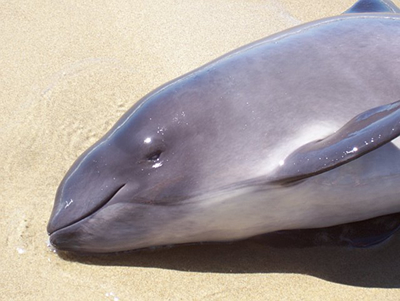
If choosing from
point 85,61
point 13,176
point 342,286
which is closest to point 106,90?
point 85,61

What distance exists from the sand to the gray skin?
0.57 feet

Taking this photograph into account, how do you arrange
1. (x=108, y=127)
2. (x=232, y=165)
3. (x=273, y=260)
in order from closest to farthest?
(x=232, y=165), (x=273, y=260), (x=108, y=127)

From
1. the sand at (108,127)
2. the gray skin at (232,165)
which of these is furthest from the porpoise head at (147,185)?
the sand at (108,127)

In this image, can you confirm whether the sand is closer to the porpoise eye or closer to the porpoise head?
the porpoise head

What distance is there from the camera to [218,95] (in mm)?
4301

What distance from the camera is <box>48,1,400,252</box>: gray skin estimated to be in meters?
4.09

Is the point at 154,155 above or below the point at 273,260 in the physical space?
above

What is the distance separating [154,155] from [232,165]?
47cm

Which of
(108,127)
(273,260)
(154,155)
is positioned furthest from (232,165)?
(108,127)

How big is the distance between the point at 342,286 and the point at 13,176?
2.33 m

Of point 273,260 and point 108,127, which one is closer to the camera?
point 273,260

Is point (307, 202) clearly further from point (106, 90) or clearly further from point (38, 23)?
point (38, 23)

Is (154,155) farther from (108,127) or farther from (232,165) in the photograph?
(108,127)

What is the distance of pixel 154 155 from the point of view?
13.7ft
